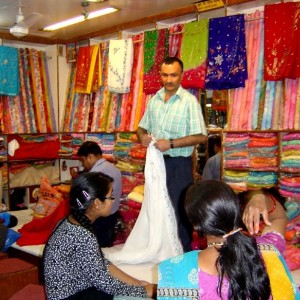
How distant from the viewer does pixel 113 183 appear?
4.02 metres

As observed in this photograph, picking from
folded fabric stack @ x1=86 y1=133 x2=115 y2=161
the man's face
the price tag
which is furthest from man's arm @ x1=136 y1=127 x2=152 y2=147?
folded fabric stack @ x1=86 y1=133 x2=115 y2=161

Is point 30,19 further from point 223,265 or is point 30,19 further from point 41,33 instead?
point 223,265

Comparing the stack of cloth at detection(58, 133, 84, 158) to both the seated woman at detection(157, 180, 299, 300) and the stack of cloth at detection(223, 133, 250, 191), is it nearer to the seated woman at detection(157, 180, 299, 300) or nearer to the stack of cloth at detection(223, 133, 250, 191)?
the stack of cloth at detection(223, 133, 250, 191)

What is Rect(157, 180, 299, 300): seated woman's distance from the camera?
4.25 ft

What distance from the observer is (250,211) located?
1409 millimetres

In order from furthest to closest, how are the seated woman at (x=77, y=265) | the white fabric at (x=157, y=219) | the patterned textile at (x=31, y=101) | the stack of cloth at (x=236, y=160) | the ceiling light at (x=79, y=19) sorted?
the patterned textile at (x=31, y=101)
the ceiling light at (x=79, y=19)
the stack of cloth at (x=236, y=160)
the white fabric at (x=157, y=219)
the seated woman at (x=77, y=265)

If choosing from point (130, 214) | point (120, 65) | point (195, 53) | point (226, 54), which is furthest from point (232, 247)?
point (120, 65)

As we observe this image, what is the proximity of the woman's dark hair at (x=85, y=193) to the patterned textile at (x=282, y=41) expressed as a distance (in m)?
2.05

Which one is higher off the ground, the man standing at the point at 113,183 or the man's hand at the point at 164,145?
the man's hand at the point at 164,145

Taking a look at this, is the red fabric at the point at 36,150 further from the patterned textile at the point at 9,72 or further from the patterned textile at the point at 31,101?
the patterned textile at the point at 9,72

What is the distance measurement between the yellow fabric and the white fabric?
6.78ft

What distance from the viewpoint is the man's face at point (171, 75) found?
340cm

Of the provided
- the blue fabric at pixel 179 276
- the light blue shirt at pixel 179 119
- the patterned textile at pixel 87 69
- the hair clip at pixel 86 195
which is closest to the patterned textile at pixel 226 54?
the light blue shirt at pixel 179 119

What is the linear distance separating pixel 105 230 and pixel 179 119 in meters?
1.29
